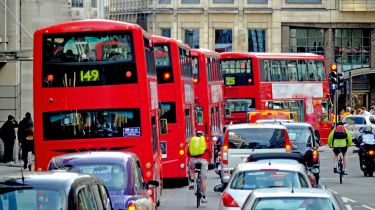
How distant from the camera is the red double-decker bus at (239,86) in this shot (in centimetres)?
5547

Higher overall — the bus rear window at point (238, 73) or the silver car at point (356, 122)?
the bus rear window at point (238, 73)

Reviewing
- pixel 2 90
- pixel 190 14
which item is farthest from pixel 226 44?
pixel 2 90

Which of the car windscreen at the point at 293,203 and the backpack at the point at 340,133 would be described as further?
the backpack at the point at 340,133

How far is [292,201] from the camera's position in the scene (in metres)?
14.1

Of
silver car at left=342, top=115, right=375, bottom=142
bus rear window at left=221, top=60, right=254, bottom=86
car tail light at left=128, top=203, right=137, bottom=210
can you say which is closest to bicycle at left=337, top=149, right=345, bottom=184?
car tail light at left=128, top=203, right=137, bottom=210

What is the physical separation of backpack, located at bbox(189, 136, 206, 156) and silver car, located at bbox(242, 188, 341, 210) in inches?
552

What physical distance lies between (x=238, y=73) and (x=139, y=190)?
126ft

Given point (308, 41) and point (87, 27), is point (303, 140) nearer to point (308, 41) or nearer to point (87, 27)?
point (87, 27)

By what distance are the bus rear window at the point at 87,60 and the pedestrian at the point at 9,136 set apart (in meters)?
15.2

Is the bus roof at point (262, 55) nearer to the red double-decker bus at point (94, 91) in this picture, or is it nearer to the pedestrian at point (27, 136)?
the pedestrian at point (27, 136)

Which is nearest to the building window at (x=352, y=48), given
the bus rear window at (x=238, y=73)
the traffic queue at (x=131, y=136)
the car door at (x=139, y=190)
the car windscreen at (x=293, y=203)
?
the bus rear window at (x=238, y=73)

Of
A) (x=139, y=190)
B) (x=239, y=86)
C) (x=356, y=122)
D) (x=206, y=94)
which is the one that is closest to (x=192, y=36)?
(x=356, y=122)

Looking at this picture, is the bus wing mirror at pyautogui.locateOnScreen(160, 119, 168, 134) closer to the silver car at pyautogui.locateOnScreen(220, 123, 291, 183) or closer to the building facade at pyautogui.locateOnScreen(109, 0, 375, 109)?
the silver car at pyautogui.locateOnScreen(220, 123, 291, 183)

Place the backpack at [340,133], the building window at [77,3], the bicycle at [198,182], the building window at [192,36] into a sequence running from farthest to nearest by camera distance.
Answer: the building window at [77,3] → the building window at [192,36] → the backpack at [340,133] → the bicycle at [198,182]
